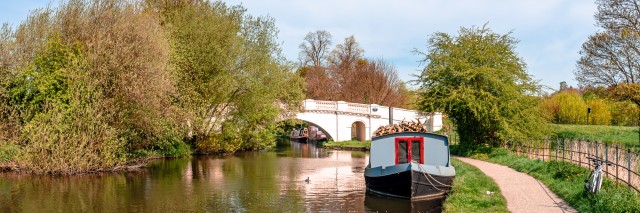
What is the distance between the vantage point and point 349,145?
4472cm

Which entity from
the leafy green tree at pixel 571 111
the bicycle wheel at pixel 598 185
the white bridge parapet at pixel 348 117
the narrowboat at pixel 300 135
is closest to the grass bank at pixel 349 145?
the white bridge parapet at pixel 348 117

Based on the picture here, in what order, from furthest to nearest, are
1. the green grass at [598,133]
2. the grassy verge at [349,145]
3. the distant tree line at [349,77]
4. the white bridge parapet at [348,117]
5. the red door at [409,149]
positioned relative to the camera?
1. the distant tree line at [349,77]
2. the white bridge parapet at [348,117]
3. the grassy verge at [349,145]
4. the green grass at [598,133]
5. the red door at [409,149]

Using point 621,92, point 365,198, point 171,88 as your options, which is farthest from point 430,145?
point 621,92

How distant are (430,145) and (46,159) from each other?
15.1m

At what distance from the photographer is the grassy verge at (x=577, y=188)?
36.0ft

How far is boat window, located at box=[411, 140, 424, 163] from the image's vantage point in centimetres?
1819

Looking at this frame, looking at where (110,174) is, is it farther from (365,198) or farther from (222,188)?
(365,198)

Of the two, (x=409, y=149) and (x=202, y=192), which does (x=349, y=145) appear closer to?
(x=202, y=192)

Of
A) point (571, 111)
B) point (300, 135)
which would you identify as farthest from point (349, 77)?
point (571, 111)

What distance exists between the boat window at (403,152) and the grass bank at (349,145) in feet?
80.3

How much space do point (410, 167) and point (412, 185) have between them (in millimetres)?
591

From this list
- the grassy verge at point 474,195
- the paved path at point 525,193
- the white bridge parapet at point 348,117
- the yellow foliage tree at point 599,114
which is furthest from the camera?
the yellow foliage tree at point 599,114

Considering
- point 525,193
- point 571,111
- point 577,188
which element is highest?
point 571,111

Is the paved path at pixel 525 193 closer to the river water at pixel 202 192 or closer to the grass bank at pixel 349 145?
the river water at pixel 202 192
